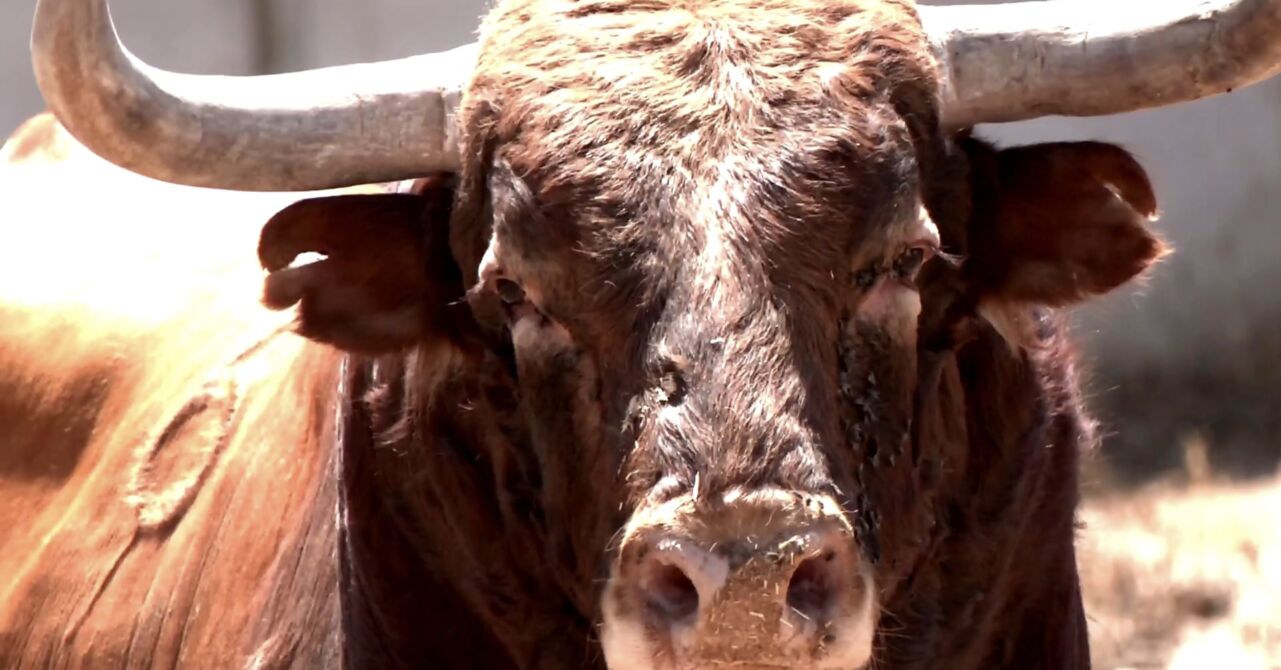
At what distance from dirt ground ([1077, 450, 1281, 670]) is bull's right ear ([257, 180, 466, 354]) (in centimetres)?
381

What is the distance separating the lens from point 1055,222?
4.10 meters

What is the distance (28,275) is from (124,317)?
0.54 meters

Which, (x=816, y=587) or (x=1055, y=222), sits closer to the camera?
(x=816, y=587)

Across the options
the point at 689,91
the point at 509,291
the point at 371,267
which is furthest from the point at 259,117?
the point at 689,91

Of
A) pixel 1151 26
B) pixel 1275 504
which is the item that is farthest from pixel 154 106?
pixel 1275 504

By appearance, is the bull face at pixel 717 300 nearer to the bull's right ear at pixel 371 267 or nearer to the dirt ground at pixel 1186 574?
the bull's right ear at pixel 371 267

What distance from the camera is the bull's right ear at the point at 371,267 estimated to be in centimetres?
412

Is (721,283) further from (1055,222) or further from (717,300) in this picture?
(1055,222)

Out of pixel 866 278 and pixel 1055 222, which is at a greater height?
pixel 1055 222

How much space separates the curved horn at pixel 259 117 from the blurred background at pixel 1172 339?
4.23 meters

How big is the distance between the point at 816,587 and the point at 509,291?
0.89 m

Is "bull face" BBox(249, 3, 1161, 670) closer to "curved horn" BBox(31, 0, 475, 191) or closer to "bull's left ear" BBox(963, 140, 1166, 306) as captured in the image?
"bull's left ear" BBox(963, 140, 1166, 306)

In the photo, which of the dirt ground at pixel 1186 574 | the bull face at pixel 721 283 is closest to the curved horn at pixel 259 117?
→ the bull face at pixel 721 283

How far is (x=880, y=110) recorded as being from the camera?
372 cm
